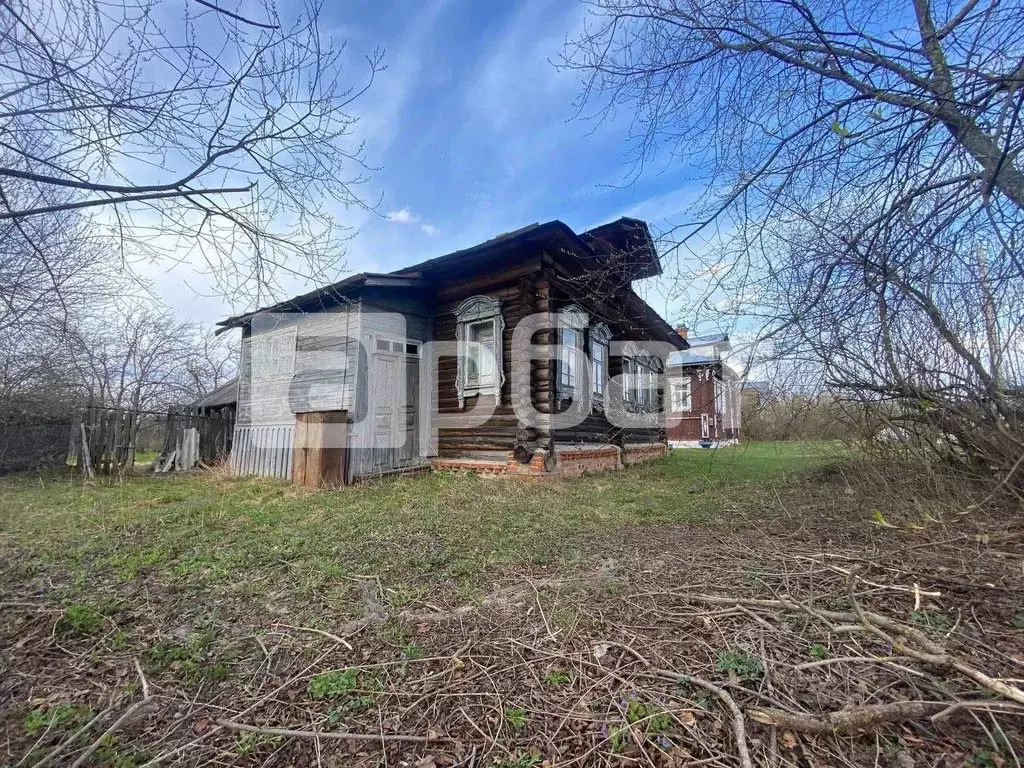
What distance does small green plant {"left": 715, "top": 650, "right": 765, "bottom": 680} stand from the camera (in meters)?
1.93

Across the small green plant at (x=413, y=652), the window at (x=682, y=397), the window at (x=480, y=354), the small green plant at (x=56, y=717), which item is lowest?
the small green plant at (x=56, y=717)

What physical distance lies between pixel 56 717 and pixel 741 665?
291 cm

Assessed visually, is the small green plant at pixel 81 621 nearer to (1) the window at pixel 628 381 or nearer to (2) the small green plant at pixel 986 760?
(2) the small green plant at pixel 986 760

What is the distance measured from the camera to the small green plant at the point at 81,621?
2.53 m

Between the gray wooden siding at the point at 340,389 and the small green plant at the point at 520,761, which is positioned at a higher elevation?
the gray wooden siding at the point at 340,389

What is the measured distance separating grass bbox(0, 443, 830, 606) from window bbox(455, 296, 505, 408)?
175 cm

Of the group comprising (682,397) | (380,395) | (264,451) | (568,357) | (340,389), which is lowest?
(264,451)

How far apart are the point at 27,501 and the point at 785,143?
1037cm

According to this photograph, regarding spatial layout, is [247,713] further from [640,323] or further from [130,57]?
[640,323]

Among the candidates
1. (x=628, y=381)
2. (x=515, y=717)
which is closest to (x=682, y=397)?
(x=515, y=717)

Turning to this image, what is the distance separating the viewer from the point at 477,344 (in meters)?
8.88

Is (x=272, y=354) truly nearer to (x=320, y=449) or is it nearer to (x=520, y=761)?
(x=320, y=449)

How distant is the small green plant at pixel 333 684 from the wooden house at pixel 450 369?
5794mm

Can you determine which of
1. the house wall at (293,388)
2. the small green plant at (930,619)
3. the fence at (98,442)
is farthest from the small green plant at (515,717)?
the fence at (98,442)
